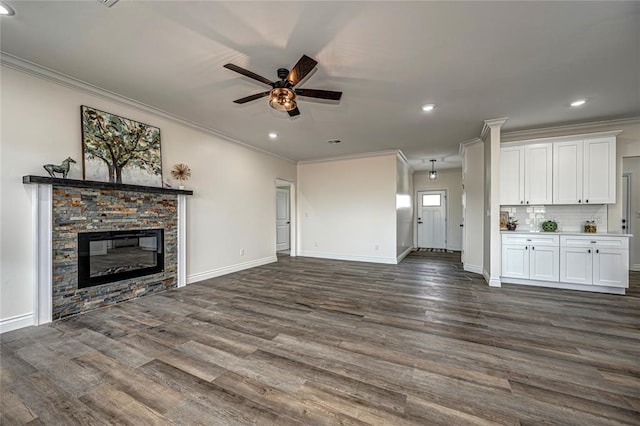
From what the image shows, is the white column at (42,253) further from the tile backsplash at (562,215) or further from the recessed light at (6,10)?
the tile backsplash at (562,215)

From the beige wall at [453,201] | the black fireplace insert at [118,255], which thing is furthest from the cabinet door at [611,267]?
the black fireplace insert at [118,255]

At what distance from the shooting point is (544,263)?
413cm

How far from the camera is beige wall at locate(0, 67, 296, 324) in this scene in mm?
2609

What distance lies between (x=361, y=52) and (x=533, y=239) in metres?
4.11

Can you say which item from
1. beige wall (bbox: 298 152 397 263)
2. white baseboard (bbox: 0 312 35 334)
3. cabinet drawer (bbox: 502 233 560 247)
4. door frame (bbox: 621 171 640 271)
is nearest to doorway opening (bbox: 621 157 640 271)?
door frame (bbox: 621 171 640 271)

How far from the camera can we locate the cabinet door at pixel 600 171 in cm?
395

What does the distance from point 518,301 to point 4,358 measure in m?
5.55

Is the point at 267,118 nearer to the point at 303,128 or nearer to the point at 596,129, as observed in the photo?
the point at 303,128

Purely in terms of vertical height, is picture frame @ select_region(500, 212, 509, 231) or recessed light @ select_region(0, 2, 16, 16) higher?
recessed light @ select_region(0, 2, 16, 16)

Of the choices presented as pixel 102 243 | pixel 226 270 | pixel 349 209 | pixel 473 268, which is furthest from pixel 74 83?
pixel 473 268

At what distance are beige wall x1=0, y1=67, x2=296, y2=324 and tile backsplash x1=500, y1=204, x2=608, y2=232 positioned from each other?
5234mm

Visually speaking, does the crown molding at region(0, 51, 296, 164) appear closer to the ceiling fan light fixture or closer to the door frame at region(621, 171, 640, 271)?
the ceiling fan light fixture

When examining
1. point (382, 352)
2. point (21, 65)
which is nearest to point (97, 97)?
point (21, 65)

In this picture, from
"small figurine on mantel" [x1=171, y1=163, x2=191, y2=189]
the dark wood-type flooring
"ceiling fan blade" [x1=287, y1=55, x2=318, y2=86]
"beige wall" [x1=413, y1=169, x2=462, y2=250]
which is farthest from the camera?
"beige wall" [x1=413, y1=169, x2=462, y2=250]
